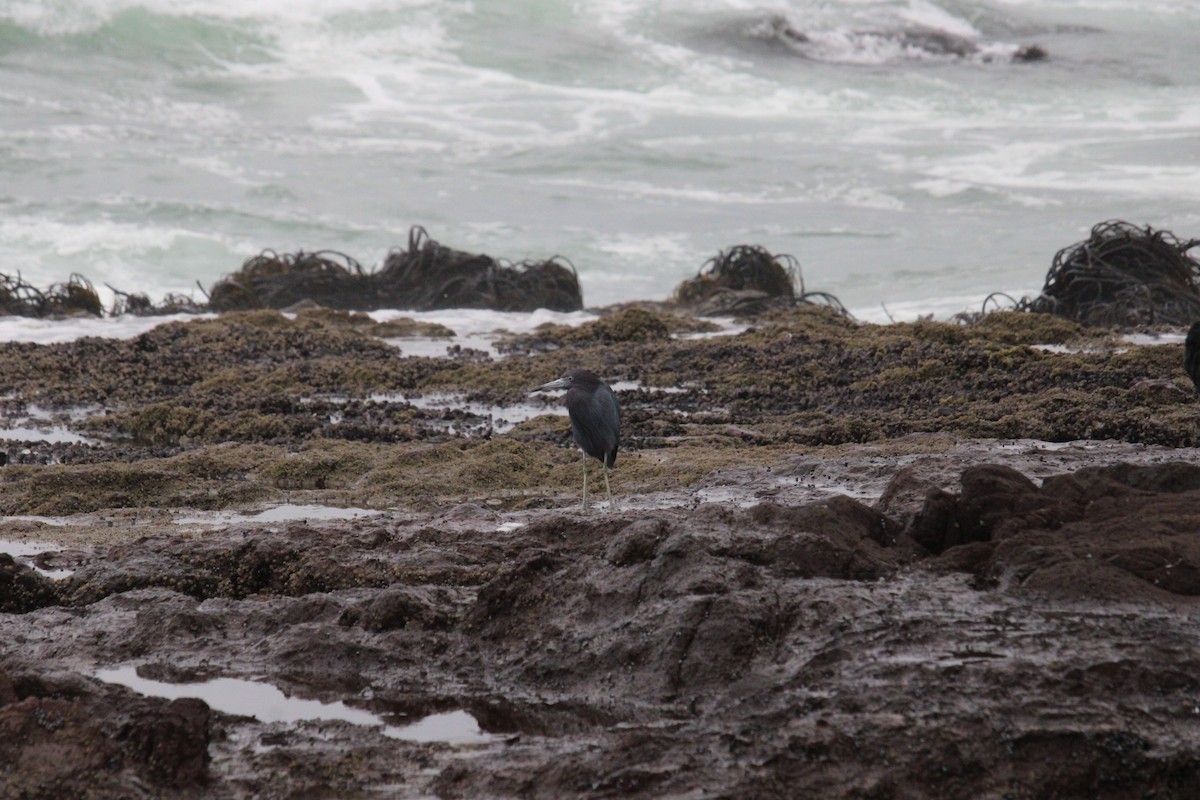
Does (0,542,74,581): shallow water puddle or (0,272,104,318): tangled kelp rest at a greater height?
(0,272,104,318): tangled kelp

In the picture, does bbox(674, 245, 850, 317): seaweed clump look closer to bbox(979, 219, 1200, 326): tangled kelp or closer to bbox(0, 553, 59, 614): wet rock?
Result: bbox(979, 219, 1200, 326): tangled kelp

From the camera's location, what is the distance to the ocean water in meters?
19.2

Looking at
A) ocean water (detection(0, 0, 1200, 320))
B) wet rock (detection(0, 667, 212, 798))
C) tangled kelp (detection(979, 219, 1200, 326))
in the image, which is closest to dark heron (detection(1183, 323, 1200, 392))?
A: tangled kelp (detection(979, 219, 1200, 326))

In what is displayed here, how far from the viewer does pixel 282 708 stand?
12.0 ft

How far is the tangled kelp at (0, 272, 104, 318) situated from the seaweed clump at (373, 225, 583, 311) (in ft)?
9.56

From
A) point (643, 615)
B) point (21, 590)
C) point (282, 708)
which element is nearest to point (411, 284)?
point (21, 590)

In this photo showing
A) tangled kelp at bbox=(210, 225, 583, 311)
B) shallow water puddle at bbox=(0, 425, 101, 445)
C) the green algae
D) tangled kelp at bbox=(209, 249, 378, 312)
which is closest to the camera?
the green algae

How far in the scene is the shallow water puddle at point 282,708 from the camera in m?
3.45

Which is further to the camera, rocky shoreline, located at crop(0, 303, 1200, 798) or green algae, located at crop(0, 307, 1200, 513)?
green algae, located at crop(0, 307, 1200, 513)

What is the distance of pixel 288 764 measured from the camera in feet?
10.6

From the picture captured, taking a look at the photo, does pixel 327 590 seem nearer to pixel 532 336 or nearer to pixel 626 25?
pixel 532 336

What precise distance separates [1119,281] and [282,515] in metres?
8.07

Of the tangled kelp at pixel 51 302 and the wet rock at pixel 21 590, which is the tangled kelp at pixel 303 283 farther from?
the wet rock at pixel 21 590

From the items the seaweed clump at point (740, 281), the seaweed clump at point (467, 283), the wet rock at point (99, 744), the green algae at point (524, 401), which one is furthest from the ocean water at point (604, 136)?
the wet rock at point (99, 744)
